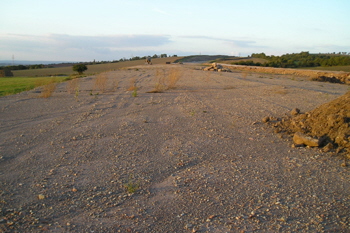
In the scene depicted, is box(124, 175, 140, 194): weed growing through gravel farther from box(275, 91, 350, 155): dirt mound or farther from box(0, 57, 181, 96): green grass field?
box(0, 57, 181, 96): green grass field

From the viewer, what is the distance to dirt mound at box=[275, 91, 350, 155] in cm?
702

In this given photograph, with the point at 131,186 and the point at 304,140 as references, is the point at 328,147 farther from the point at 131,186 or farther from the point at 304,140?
the point at 131,186

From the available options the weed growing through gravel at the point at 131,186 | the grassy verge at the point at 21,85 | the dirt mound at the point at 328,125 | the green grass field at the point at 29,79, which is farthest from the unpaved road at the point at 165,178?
the green grass field at the point at 29,79

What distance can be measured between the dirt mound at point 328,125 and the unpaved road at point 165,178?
20.6 inches

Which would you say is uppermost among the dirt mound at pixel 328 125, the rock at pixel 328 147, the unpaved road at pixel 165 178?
the dirt mound at pixel 328 125

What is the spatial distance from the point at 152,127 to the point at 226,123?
2.23m

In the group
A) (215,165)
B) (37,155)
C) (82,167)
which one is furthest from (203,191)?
(37,155)

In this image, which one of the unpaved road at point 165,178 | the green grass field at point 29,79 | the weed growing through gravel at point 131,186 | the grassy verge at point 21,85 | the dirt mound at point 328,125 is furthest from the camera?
the green grass field at point 29,79

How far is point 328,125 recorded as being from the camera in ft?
24.7

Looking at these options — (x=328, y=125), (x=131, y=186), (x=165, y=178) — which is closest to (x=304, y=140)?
(x=328, y=125)

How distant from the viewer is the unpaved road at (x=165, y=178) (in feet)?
13.5

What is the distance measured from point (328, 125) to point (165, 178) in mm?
4416

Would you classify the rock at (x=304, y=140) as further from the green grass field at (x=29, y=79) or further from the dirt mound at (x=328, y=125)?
the green grass field at (x=29, y=79)

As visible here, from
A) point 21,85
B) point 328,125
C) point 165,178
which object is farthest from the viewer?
point 21,85
